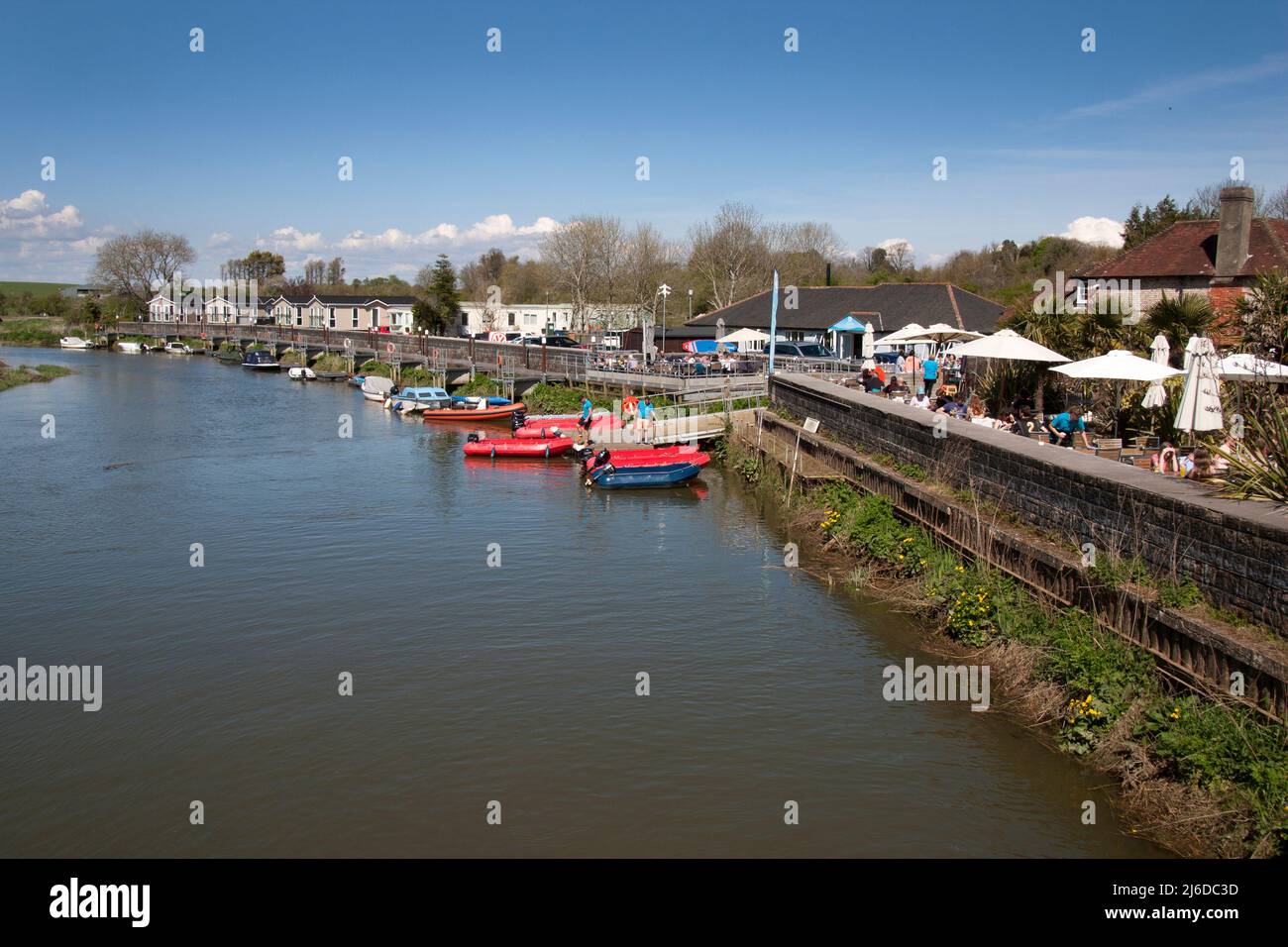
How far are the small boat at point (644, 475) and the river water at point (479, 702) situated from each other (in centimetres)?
244

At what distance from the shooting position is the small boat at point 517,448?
34.5m

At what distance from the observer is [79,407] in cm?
5106

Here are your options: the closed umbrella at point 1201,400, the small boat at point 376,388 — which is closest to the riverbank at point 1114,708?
the closed umbrella at point 1201,400

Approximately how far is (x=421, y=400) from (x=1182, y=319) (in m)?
35.2

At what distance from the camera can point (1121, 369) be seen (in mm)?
17750

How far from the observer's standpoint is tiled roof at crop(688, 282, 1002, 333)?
51375mm

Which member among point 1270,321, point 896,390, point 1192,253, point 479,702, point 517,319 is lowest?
point 479,702

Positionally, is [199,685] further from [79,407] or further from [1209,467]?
[79,407]

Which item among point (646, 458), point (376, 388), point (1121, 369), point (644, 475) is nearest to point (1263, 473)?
point (1121, 369)

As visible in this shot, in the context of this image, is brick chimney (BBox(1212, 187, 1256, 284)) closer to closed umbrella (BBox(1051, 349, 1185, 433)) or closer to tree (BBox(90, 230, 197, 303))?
closed umbrella (BBox(1051, 349, 1185, 433))

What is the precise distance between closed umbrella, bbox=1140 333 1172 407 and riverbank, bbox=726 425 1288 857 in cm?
454

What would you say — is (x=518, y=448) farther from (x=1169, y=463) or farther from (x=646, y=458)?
(x=1169, y=463)

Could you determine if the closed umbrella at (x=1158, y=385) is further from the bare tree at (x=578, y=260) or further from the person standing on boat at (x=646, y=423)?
the bare tree at (x=578, y=260)

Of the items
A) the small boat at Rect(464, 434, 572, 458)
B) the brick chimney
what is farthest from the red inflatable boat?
the brick chimney
